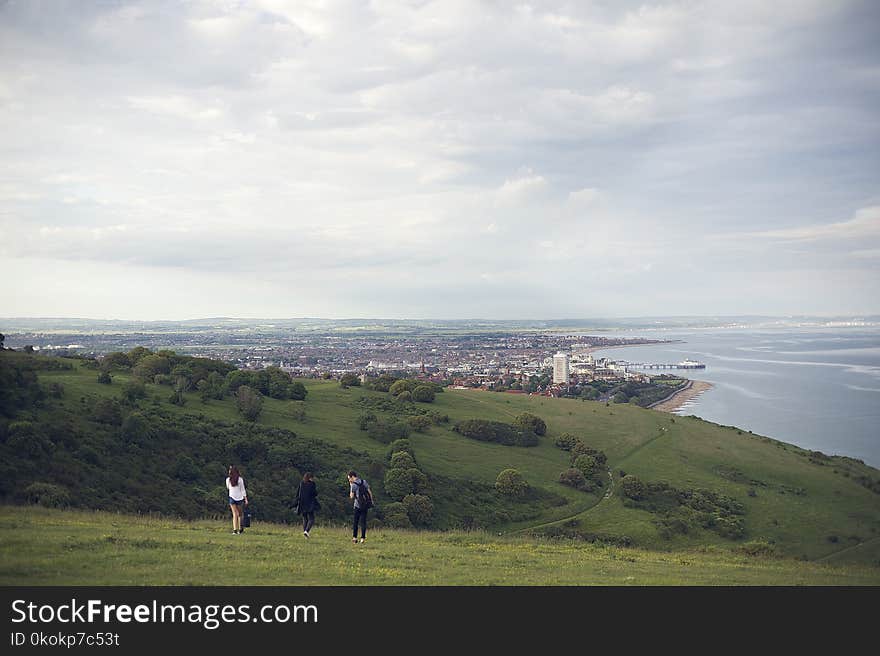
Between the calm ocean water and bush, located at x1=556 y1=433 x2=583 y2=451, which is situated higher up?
bush, located at x1=556 y1=433 x2=583 y2=451

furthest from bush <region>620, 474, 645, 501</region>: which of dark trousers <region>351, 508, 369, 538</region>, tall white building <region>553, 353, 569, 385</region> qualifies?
tall white building <region>553, 353, 569, 385</region>

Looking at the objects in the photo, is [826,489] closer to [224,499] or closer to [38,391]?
[224,499]

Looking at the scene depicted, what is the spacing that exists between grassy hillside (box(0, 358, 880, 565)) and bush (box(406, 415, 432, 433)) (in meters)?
1.07

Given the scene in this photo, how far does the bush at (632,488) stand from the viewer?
4397cm

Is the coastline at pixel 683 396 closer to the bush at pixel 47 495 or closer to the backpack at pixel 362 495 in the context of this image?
the backpack at pixel 362 495

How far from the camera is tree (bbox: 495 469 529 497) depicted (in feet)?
132

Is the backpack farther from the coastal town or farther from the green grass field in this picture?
the coastal town

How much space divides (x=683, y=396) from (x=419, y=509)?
102 metres

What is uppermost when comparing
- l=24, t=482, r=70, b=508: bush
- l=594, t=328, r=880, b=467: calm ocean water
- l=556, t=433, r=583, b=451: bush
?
l=24, t=482, r=70, b=508: bush

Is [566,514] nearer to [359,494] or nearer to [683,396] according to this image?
[359,494]

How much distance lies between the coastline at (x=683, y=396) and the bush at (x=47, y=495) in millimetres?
92202
